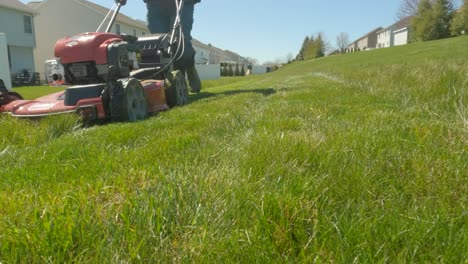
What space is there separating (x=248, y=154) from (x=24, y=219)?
1.18m

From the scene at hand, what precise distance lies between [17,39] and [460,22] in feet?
172

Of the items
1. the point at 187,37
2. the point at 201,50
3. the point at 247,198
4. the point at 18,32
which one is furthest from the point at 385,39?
the point at 247,198

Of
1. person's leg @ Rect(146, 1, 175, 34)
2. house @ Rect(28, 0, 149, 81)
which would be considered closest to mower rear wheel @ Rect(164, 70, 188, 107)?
person's leg @ Rect(146, 1, 175, 34)

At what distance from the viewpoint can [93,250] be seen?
115 centimetres

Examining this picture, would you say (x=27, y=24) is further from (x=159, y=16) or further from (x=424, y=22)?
(x=424, y=22)

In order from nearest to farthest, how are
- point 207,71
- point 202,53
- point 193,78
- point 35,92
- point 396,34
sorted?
point 193,78
point 35,92
point 207,71
point 202,53
point 396,34

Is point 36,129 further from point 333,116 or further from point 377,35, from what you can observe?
point 377,35

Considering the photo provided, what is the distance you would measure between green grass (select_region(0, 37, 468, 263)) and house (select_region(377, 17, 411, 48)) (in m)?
78.6

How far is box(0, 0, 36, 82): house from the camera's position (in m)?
28.8

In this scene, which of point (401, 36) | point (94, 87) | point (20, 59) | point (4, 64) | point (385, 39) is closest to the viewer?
point (94, 87)

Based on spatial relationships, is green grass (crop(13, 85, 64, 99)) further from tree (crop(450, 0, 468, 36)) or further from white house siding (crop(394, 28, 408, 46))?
white house siding (crop(394, 28, 408, 46))

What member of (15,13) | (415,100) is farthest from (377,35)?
(415,100)

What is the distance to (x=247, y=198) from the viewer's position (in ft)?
4.96

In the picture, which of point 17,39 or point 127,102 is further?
point 17,39
